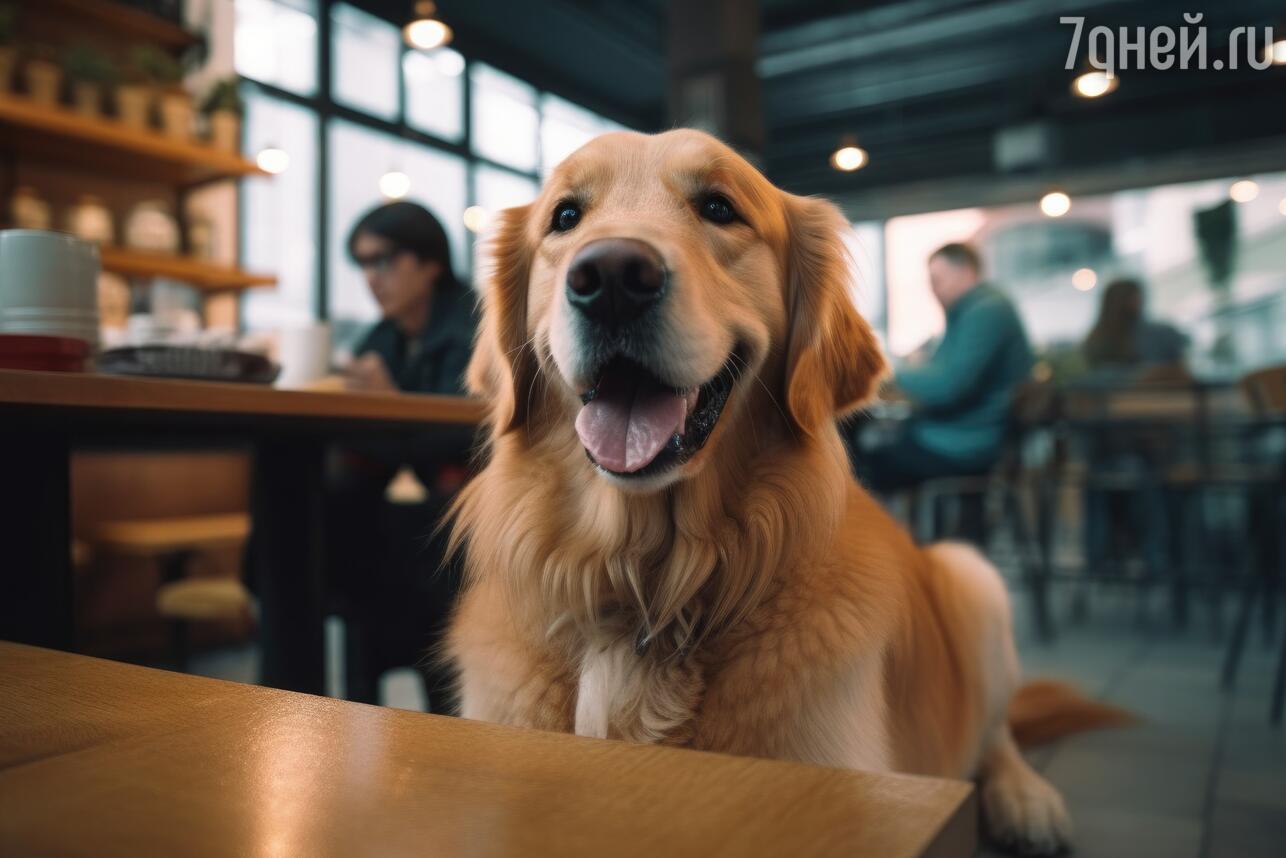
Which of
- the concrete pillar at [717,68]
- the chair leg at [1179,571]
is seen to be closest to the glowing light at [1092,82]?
the concrete pillar at [717,68]

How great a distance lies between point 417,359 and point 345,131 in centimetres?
489

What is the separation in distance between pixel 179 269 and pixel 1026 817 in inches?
167

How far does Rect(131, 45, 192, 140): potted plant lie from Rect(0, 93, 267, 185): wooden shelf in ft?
0.28

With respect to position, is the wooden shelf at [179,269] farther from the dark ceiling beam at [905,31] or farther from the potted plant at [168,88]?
the dark ceiling beam at [905,31]

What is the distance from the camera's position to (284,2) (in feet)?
20.7

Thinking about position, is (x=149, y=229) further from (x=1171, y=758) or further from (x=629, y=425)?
(x=1171, y=758)

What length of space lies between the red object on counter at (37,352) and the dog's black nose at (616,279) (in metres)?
0.67

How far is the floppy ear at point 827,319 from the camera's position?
141 cm

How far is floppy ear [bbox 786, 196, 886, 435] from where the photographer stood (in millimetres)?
1414

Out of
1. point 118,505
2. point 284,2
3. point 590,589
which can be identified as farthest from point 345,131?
point 590,589

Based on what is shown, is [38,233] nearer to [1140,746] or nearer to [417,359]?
[417,359]

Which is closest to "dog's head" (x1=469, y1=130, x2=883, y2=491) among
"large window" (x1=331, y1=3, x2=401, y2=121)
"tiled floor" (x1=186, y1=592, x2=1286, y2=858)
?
"tiled floor" (x1=186, y1=592, x2=1286, y2=858)

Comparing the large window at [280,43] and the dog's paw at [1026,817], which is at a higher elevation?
the large window at [280,43]

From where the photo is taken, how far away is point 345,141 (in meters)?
6.78
